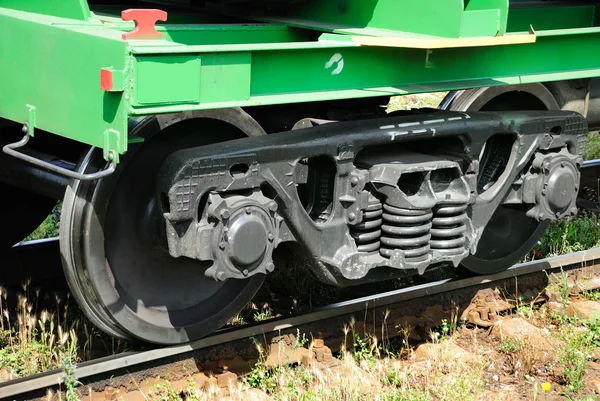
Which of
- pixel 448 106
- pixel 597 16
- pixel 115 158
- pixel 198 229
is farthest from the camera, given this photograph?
pixel 597 16

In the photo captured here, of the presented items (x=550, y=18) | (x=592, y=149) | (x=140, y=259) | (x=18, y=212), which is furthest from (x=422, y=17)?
(x=592, y=149)

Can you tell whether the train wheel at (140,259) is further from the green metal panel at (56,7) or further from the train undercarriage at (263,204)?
the green metal panel at (56,7)

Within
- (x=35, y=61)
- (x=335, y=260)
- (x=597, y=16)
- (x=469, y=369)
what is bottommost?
(x=469, y=369)

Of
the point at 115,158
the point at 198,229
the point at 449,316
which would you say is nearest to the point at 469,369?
the point at 449,316

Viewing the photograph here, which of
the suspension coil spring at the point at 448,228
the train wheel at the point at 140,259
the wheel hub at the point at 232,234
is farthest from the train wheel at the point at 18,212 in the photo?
the suspension coil spring at the point at 448,228

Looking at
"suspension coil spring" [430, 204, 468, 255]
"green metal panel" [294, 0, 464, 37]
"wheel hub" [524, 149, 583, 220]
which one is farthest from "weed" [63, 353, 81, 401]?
"wheel hub" [524, 149, 583, 220]

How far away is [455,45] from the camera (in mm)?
4457

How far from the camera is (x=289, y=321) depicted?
5211 mm

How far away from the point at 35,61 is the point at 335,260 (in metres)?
1.73

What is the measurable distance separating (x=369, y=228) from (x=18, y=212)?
2.56 metres

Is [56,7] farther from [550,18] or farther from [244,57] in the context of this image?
[550,18]

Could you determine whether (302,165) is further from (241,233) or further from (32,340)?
(32,340)

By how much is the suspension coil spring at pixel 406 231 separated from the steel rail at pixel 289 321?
2.42 feet

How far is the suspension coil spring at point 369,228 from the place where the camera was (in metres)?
4.72
